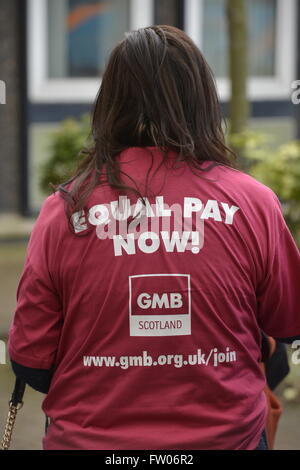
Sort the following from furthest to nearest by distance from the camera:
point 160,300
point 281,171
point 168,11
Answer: point 168,11, point 281,171, point 160,300

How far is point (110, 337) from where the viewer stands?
7.00 feet

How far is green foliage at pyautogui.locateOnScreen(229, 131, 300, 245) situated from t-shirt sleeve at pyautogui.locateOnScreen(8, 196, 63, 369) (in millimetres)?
3481

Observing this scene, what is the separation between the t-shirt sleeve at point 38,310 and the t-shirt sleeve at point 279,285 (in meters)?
0.50

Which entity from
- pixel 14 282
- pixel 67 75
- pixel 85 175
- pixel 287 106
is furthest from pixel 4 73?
pixel 85 175

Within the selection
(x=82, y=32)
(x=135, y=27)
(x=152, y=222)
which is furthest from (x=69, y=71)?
(x=152, y=222)

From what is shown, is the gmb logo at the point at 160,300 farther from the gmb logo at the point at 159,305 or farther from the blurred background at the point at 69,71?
the blurred background at the point at 69,71

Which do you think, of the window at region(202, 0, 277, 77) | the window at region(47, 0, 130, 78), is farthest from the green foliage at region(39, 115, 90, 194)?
the window at region(202, 0, 277, 77)

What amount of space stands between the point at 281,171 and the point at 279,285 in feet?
11.3

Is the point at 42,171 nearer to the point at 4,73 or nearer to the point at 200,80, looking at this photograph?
the point at 4,73

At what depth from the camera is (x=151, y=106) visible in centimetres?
221

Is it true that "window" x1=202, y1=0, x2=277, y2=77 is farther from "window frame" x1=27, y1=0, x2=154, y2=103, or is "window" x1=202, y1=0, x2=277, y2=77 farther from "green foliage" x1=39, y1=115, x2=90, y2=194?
"green foliage" x1=39, y1=115, x2=90, y2=194

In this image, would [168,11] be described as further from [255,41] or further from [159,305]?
[159,305]

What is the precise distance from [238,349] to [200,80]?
642 millimetres

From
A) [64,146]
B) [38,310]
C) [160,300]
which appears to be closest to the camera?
[160,300]
